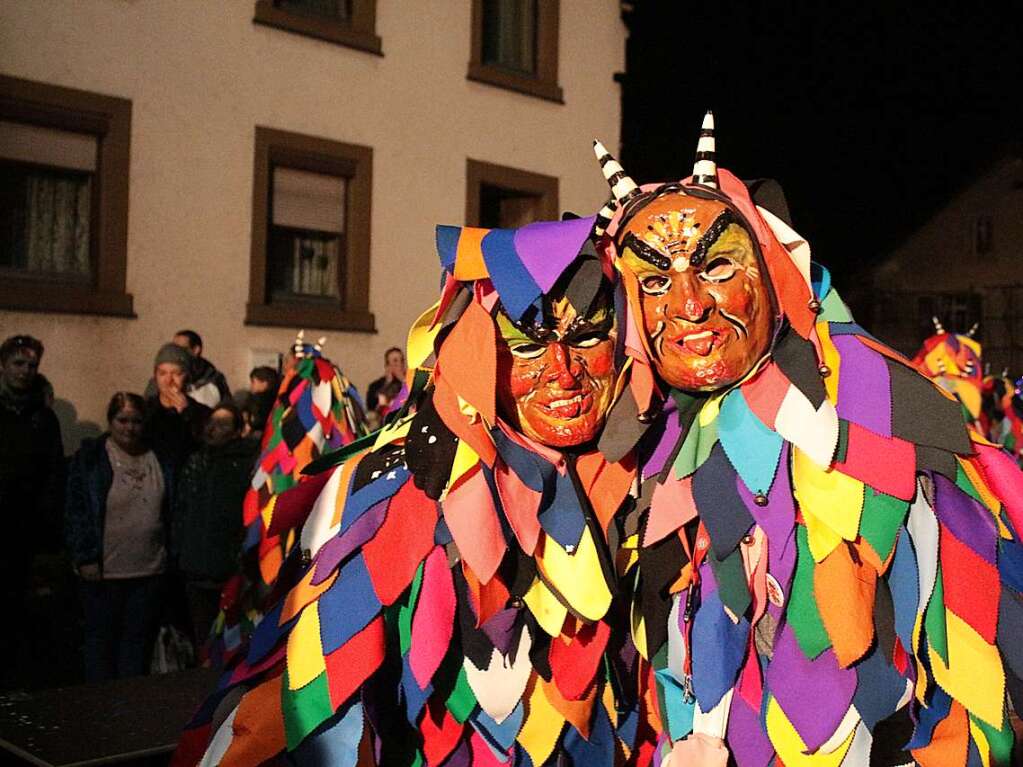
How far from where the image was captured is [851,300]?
26234 millimetres

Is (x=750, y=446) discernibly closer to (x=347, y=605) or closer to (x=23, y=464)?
(x=347, y=605)

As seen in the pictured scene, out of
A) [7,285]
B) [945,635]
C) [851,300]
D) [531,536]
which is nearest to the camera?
[945,635]

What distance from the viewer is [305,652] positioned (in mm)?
2367

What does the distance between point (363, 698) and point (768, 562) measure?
33.2 inches

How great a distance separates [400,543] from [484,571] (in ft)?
0.65

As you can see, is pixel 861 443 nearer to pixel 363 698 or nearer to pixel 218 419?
Result: pixel 363 698

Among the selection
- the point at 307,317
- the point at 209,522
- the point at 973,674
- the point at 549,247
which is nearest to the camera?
the point at 973,674

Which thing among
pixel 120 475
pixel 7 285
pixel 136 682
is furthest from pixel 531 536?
pixel 7 285

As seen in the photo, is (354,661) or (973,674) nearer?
(973,674)

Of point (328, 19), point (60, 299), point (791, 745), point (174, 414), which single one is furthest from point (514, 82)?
point (791, 745)

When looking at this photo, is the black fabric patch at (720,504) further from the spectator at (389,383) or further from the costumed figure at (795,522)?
the spectator at (389,383)

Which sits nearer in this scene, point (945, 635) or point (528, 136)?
point (945, 635)

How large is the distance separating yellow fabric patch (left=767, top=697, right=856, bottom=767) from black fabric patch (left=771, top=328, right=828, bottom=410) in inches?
23.5

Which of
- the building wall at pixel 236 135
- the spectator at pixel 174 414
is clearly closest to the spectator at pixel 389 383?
the building wall at pixel 236 135
